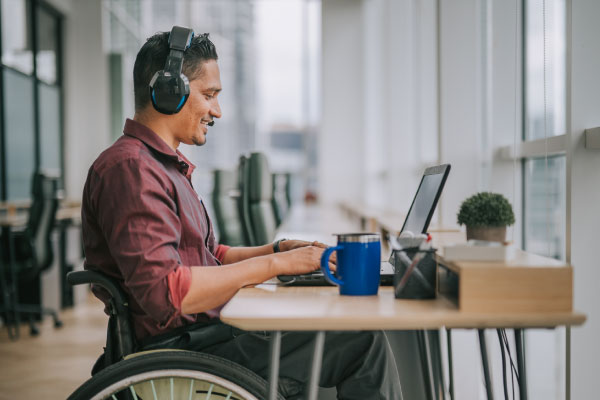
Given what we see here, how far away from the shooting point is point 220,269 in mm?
1253

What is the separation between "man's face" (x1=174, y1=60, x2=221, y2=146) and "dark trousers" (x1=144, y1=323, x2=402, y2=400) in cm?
49

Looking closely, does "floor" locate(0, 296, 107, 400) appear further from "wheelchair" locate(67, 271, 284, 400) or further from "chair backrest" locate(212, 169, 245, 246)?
"wheelchair" locate(67, 271, 284, 400)

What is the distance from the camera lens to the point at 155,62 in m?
1.42

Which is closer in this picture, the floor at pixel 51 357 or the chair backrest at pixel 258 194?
the chair backrest at pixel 258 194

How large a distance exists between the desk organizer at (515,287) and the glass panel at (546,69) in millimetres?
780

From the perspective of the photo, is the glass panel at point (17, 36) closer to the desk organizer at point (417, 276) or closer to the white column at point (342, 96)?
the white column at point (342, 96)

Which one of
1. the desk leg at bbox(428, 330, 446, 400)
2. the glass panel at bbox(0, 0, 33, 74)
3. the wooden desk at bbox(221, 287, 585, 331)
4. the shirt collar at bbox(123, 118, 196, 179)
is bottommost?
the desk leg at bbox(428, 330, 446, 400)

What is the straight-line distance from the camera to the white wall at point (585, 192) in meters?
1.50

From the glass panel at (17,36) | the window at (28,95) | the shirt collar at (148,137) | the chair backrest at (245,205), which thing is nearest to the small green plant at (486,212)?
the shirt collar at (148,137)

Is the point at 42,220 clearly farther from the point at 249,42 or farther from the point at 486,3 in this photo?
the point at 249,42

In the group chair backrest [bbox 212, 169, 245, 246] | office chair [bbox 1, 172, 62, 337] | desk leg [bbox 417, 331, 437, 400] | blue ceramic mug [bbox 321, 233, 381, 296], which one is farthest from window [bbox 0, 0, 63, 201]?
blue ceramic mug [bbox 321, 233, 381, 296]

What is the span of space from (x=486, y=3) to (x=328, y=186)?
5.19 m

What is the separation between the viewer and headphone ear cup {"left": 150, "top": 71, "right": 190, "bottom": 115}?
4.40ft

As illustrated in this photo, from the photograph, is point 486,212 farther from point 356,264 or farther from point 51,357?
point 51,357
